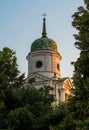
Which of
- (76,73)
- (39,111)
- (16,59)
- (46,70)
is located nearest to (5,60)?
(16,59)

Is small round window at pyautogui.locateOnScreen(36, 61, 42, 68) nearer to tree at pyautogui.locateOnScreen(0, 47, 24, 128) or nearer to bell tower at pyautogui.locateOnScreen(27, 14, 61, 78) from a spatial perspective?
bell tower at pyautogui.locateOnScreen(27, 14, 61, 78)

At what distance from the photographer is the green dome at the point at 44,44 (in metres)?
52.2

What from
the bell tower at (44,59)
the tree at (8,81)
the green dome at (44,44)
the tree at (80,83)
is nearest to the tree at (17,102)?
the tree at (8,81)

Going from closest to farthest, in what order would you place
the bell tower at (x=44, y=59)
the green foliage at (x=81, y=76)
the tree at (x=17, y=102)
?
the green foliage at (x=81, y=76) < the tree at (x=17, y=102) < the bell tower at (x=44, y=59)

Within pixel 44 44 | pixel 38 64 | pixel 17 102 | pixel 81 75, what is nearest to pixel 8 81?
pixel 17 102

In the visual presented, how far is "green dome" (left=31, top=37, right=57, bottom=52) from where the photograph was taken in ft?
171

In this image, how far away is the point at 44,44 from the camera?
52.5 metres

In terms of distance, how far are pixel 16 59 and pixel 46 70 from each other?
1908 cm

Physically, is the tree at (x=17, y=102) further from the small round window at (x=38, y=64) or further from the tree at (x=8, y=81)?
the small round window at (x=38, y=64)

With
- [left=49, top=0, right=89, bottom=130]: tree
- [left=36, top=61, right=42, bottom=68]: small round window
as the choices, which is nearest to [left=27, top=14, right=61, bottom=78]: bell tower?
[left=36, top=61, right=42, bottom=68]: small round window

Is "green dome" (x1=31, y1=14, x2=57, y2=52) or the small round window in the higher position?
"green dome" (x1=31, y1=14, x2=57, y2=52)

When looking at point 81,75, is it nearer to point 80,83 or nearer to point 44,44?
point 80,83

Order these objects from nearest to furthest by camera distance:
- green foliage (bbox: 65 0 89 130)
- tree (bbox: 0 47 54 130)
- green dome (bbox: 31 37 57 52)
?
green foliage (bbox: 65 0 89 130) < tree (bbox: 0 47 54 130) < green dome (bbox: 31 37 57 52)

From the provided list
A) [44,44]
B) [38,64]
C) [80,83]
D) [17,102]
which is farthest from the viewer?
[44,44]
